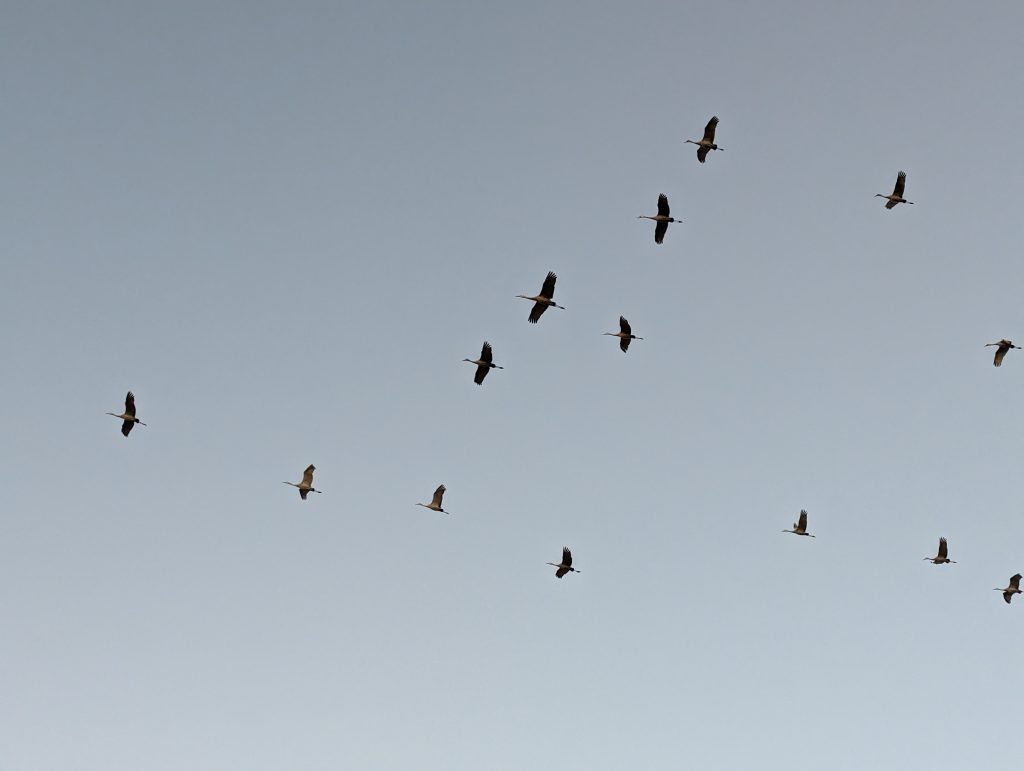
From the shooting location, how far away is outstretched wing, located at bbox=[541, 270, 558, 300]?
80000 millimetres

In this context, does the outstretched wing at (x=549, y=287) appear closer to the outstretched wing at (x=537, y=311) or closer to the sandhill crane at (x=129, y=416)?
the outstretched wing at (x=537, y=311)

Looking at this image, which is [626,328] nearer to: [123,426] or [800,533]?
[800,533]

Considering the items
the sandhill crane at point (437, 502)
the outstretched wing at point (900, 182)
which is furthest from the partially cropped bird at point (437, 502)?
the outstretched wing at point (900, 182)

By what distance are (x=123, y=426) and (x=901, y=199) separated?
48233mm

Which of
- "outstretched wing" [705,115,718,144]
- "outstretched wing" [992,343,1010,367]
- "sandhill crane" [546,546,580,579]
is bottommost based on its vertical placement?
"sandhill crane" [546,546,580,579]

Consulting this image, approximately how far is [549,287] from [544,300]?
799 millimetres

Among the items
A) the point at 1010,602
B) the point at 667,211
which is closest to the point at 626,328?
the point at 667,211

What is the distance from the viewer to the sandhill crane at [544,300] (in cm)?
8012

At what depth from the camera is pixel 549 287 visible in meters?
80.2

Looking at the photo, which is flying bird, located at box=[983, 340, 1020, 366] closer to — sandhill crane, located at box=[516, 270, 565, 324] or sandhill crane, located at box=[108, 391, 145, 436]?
sandhill crane, located at box=[516, 270, 565, 324]

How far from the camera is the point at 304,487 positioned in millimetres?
94188

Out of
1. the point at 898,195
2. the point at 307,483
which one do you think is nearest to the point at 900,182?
the point at 898,195

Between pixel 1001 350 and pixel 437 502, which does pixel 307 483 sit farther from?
pixel 1001 350

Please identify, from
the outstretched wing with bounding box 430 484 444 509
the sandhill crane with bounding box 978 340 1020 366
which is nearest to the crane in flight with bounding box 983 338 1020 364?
the sandhill crane with bounding box 978 340 1020 366
